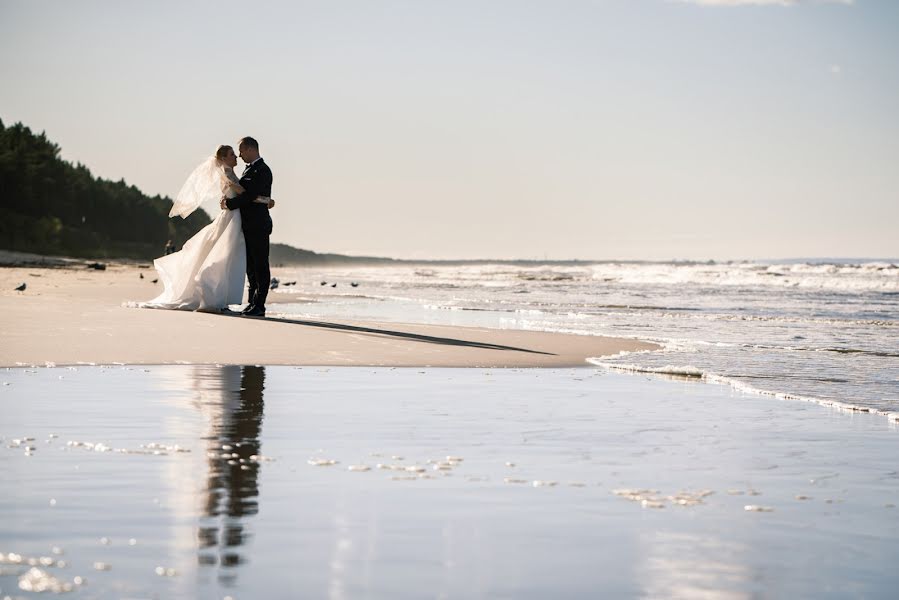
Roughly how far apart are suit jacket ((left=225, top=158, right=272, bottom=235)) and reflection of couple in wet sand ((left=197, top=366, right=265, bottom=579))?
270 inches

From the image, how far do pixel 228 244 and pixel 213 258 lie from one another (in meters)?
0.31

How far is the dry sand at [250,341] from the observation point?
9.90 meters

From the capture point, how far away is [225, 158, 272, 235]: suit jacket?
14.9 meters

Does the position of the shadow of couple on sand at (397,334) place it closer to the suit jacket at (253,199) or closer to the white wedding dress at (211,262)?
the white wedding dress at (211,262)

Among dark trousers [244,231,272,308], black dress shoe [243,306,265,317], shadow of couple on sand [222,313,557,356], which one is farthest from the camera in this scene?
dark trousers [244,231,272,308]

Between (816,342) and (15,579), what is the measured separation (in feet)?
41.8

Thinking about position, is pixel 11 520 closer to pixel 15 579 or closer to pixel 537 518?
pixel 15 579

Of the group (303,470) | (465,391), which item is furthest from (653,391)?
(303,470)

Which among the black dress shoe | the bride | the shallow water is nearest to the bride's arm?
the bride

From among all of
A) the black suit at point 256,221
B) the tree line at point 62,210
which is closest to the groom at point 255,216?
the black suit at point 256,221

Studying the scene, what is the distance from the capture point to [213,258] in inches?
602

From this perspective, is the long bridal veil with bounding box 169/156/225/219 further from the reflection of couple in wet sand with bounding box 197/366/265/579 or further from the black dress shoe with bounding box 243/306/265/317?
the reflection of couple in wet sand with bounding box 197/366/265/579

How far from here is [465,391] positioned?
813cm

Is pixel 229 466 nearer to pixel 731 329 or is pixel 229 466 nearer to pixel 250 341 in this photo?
pixel 250 341
